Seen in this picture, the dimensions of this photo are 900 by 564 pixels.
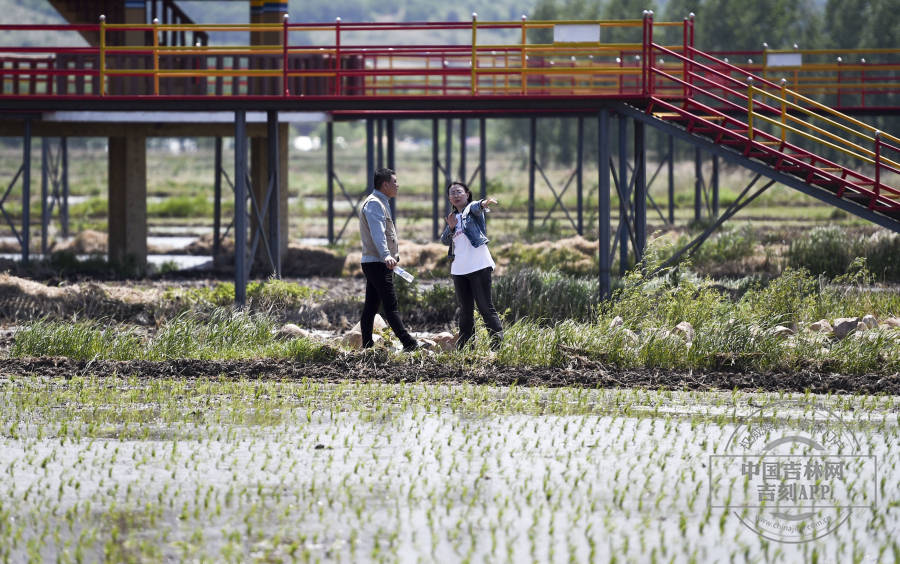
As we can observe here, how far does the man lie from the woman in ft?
2.04

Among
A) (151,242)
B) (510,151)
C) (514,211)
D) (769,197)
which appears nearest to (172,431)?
(151,242)

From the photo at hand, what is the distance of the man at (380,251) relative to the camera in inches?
531

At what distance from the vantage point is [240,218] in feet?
63.4

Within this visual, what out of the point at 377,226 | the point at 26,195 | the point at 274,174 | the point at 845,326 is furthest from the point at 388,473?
the point at 26,195

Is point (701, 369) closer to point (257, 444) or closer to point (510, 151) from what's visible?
point (257, 444)

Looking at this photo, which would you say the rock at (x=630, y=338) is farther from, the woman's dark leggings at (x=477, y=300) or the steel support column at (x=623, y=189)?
the steel support column at (x=623, y=189)

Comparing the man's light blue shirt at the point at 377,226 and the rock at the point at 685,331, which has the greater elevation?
the man's light blue shirt at the point at 377,226

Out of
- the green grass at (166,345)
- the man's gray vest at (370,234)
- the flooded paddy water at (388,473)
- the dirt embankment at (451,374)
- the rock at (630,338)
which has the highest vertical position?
the man's gray vest at (370,234)

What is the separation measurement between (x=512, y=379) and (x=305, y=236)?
23.7 m

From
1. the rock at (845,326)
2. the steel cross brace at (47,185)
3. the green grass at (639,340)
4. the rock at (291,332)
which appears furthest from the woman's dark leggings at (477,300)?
the steel cross brace at (47,185)

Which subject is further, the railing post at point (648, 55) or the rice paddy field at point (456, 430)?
the railing post at point (648, 55)
